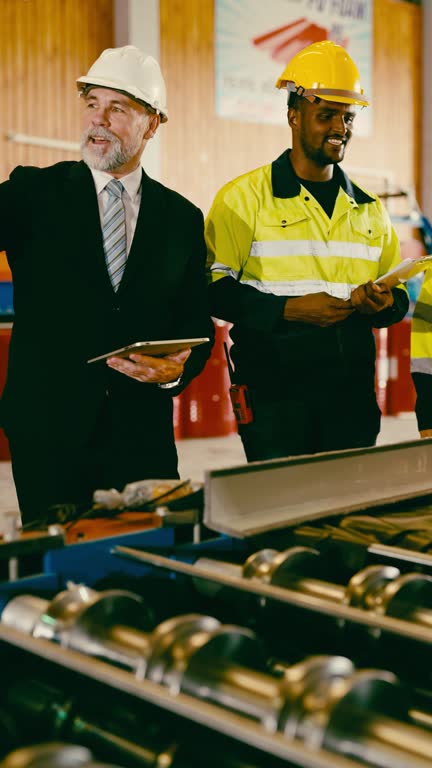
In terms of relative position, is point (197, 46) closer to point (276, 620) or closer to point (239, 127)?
point (239, 127)

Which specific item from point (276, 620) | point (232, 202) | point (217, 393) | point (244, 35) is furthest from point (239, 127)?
point (276, 620)

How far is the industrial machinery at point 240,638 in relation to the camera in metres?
0.59

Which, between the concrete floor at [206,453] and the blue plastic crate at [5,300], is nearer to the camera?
the concrete floor at [206,453]

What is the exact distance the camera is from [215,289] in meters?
→ 2.26

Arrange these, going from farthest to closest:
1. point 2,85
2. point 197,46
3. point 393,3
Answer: point 393,3 → point 197,46 → point 2,85

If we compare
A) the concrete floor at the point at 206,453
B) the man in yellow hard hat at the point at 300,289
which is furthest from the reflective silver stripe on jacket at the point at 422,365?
the concrete floor at the point at 206,453

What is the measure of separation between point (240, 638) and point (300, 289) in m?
1.70

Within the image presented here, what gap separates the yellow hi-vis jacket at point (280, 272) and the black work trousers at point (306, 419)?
1.5 inches

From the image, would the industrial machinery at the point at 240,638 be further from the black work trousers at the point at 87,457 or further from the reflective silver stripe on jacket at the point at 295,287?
the reflective silver stripe on jacket at the point at 295,287

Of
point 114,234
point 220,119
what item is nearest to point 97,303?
point 114,234

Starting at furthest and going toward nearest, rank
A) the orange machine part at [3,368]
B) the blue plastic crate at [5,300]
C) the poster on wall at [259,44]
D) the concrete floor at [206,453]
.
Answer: the poster on wall at [259,44]
the blue plastic crate at [5,300]
the orange machine part at [3,368]
the concrete floor at [206,453]

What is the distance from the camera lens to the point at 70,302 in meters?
2.00

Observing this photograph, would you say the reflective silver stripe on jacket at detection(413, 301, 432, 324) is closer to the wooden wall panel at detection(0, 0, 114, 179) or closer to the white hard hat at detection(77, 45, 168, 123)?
the white hard hat at detection(77, 45, 168, 123)

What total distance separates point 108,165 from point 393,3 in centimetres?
1104
